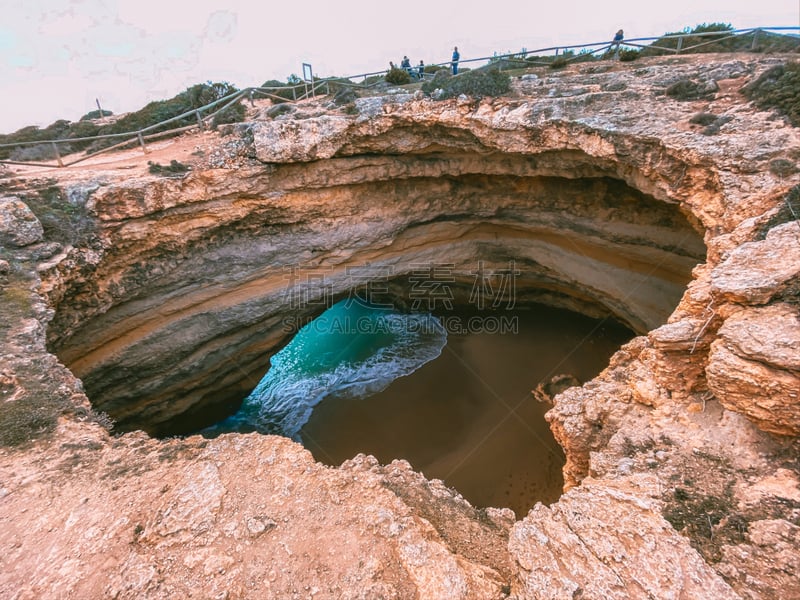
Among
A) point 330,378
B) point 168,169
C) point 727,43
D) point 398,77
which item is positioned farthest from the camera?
point 330,378

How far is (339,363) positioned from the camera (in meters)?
14.4

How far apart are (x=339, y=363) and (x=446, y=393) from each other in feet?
16.2

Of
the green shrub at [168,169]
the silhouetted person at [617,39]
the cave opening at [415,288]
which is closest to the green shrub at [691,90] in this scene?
the cave opening at [415,288]

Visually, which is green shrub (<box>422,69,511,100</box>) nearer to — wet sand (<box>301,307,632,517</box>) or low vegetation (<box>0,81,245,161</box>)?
low vegetation (<box>0,81,245,161</box>)

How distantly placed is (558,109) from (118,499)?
893 cm

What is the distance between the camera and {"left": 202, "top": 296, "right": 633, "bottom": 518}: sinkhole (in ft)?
29.5

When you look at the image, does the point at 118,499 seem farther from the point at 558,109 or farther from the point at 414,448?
the point at 558,109

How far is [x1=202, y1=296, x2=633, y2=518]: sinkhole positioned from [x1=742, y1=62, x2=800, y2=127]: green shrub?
694 centimetres

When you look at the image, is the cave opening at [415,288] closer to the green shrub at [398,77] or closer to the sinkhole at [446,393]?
the sinkhole at [446,393]

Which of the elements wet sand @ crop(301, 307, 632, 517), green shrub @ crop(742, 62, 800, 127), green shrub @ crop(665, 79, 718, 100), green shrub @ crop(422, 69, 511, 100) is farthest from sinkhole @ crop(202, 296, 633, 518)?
green shrub @ crop(422, 69, 511, 100)

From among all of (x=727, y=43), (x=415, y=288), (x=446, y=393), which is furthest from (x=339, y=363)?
(x=727, y=43)

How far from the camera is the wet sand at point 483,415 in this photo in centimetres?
869

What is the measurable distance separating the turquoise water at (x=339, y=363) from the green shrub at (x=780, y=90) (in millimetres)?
10077

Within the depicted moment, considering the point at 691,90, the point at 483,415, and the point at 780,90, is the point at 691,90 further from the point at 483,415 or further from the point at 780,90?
the point at 483,415
